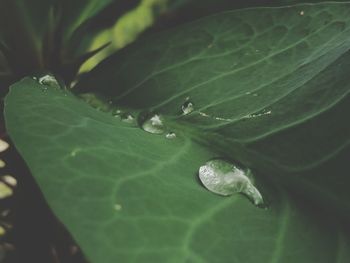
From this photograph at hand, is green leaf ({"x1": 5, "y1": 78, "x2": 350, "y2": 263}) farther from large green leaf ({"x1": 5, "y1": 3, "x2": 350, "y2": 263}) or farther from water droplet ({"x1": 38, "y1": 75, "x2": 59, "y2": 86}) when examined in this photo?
water droplet ({"x1": 38, "y1": 75, "x2": 59, "y2": 86})

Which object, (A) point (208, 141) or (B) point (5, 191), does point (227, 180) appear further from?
(B) point (5, 191)

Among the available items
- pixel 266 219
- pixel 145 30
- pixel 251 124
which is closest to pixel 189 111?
pixel 251 124

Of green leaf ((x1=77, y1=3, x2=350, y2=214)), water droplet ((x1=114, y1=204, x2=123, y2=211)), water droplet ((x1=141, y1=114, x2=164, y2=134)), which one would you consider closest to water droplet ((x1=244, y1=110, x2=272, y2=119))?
green leaf ((x1=77, y1=3, x2=350, y2=214))

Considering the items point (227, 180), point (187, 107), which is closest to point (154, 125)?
point (187, 107)

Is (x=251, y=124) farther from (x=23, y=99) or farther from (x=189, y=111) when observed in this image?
Answer: (x=23, y=99)

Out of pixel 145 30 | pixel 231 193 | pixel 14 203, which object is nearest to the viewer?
pixel 231 193

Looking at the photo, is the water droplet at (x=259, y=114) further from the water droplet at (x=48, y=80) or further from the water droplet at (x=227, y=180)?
the water droplet at (x=48, y=80)

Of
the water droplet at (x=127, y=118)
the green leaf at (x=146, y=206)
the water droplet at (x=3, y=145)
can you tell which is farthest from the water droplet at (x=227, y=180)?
the water droplet at (x=3, y=145)
